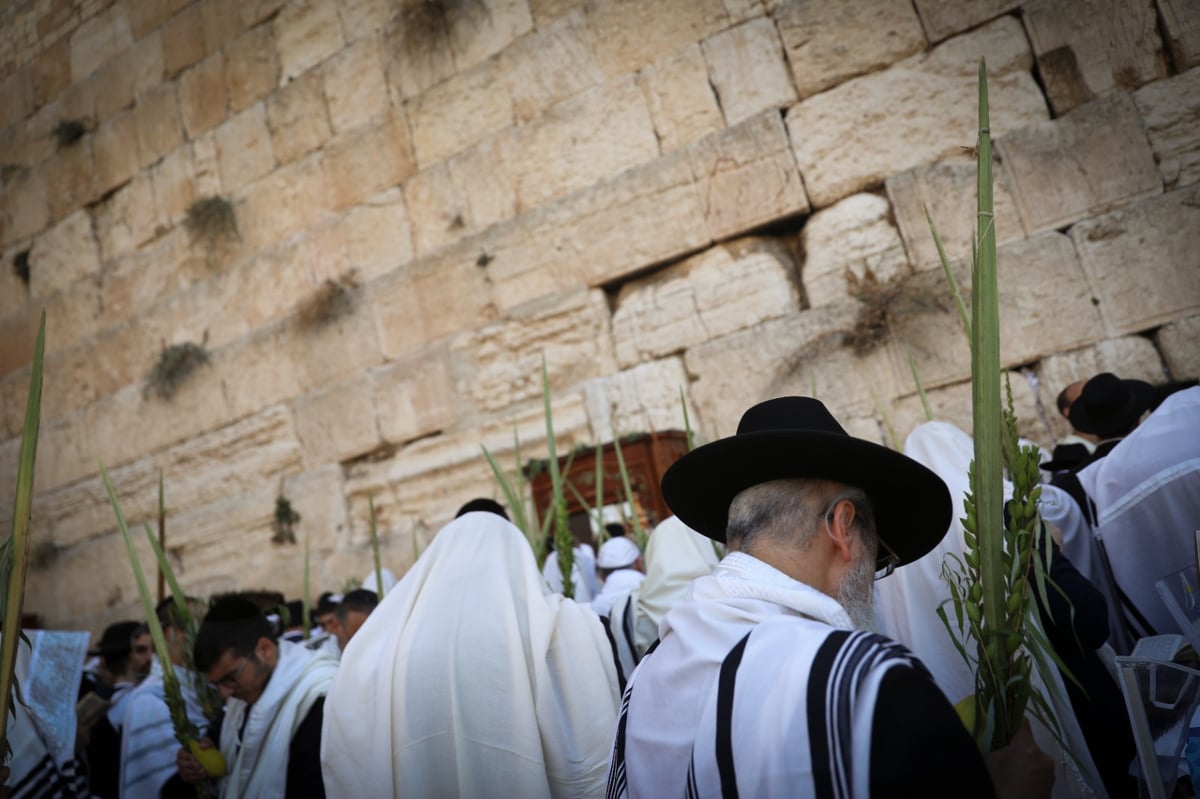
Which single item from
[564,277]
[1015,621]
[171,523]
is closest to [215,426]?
[171,523]

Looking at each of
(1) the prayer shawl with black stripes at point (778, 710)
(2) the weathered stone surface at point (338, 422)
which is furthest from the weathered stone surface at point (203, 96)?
(1) the prayer shawl with black stripes at point (778, 710)

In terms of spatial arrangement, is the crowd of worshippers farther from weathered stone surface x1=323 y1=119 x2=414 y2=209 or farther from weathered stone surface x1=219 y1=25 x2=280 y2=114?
weathered stone surface x1=219 y1=25 x2=280 y2=114

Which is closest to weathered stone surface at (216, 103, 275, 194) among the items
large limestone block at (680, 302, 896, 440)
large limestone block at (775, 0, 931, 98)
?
large limestone block at (680, 302, 896, 440)

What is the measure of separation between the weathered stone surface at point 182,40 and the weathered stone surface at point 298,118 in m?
1.33

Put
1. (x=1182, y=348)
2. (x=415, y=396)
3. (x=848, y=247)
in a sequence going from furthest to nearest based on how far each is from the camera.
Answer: (x=415, y=396), (x=848, y=247), (x=1182, y=348)

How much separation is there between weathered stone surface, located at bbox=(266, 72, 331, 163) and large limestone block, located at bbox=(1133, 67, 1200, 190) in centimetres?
660

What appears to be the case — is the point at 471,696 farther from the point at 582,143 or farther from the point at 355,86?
the point at 355,86

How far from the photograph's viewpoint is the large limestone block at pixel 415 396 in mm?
7039

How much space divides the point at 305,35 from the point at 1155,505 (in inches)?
323

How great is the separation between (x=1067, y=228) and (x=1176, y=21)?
1.31m

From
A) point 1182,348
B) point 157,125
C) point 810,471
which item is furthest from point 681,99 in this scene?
point 157,125

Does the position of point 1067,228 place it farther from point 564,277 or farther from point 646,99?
point 564,277

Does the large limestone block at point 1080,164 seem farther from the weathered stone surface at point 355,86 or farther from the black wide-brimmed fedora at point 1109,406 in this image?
the weathered stone surface at point 355,86

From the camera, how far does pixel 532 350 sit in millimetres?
6754
